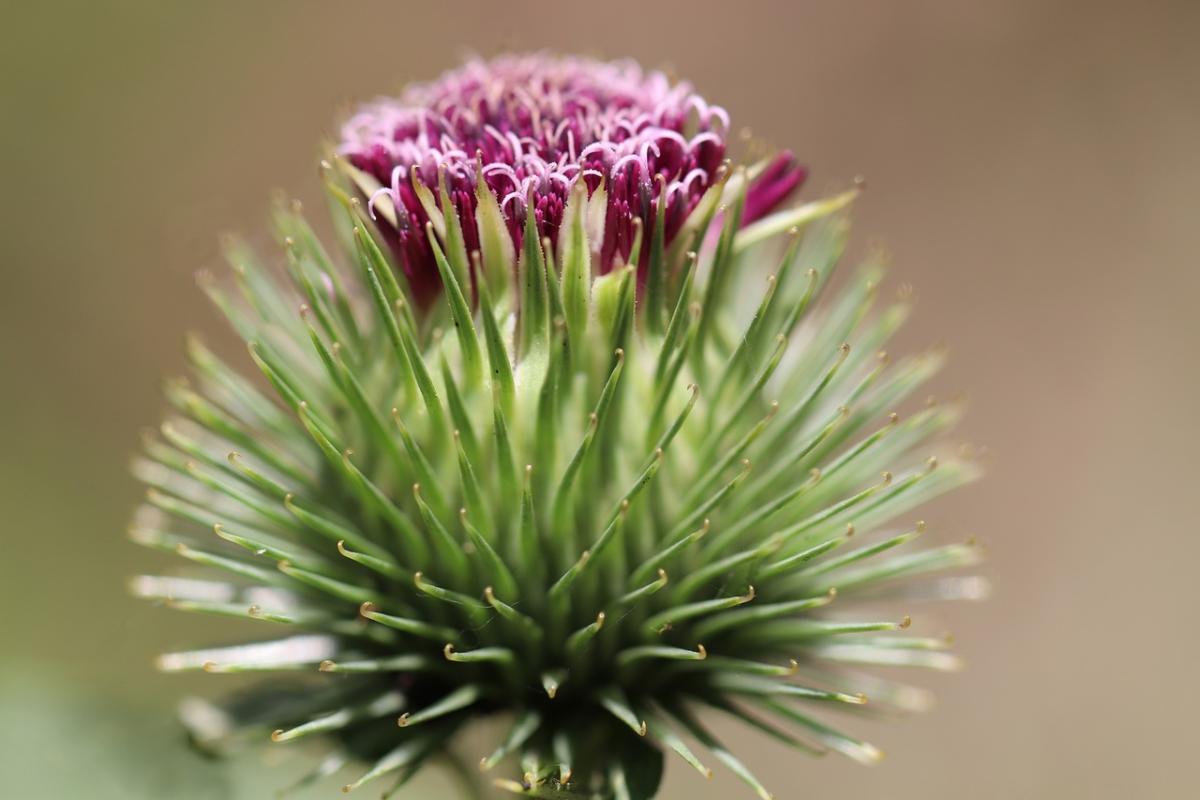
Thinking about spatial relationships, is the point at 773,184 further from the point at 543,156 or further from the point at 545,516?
the point at 545,516

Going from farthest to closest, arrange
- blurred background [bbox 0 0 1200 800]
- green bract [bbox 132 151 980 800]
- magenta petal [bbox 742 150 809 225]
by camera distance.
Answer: blurred background [bbox 0 0 1200 800] → magenta petal [bbox 742 150 809 225] → green bract [bbox 132 151 980 800]

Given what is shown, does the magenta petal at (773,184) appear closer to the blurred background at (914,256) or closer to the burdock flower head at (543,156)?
the burdock flower head at (543,156)

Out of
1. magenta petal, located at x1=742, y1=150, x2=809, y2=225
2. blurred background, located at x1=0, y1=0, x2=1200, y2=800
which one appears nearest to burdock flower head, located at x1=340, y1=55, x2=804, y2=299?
magenta petal, located at x1=742, y1=150, x2=809, y2=225

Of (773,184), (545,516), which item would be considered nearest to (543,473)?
(545,516)

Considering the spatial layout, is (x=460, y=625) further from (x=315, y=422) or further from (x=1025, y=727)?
(x=1025, y=727)

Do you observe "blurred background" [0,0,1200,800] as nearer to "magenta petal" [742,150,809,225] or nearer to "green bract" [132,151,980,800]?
"green bract" [132,151,980,800]

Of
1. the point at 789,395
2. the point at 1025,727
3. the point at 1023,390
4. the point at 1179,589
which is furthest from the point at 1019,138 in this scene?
the point at 789,395
